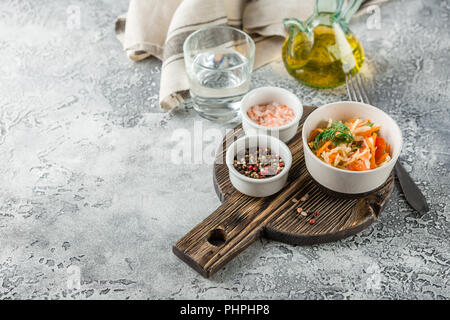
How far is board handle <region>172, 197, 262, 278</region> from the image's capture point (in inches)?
45.9

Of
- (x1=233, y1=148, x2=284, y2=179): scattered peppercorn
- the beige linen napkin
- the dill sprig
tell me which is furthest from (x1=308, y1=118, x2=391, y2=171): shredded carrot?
the beige linen napkin

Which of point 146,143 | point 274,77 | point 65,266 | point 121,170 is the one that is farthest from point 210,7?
point 65,266

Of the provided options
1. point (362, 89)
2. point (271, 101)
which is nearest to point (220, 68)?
point (271, 101)

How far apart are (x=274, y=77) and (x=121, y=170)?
0.59 metres

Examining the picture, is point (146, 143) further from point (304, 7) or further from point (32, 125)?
point (304, 7)

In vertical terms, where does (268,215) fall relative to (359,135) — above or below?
below

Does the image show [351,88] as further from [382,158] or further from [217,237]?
[217,237]

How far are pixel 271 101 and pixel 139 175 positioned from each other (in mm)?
426

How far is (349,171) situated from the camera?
121 cm

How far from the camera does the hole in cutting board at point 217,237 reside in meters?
1.22

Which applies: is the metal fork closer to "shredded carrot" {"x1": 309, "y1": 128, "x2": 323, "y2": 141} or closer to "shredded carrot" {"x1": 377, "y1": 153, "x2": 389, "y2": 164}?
"shredded carrot" {"x1": 377, "y1": 153, "x2": 389, "y2": 164}

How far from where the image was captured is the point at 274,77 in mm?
1669

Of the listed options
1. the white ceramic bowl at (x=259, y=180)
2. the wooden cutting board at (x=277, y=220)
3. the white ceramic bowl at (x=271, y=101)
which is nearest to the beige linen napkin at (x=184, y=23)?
the white ceramic bowl at (x=271, y=101)

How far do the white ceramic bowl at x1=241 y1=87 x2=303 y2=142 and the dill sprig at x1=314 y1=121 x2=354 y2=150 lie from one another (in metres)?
0.12
